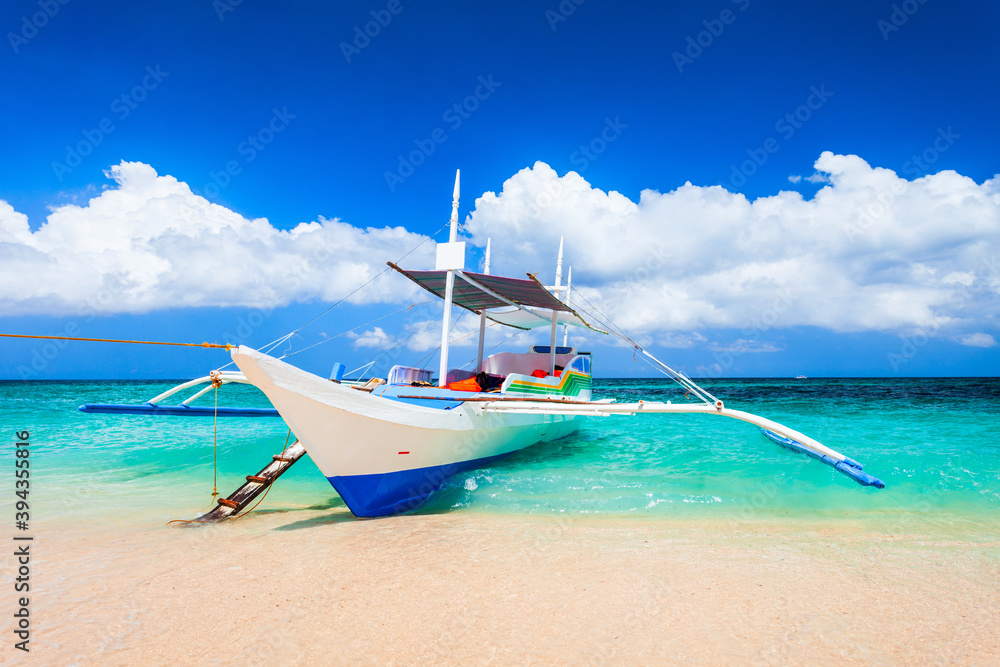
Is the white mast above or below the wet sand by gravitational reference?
above

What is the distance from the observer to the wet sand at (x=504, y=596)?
2.87 m

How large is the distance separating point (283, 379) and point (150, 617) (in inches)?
89.1

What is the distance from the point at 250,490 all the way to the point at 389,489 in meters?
1.91

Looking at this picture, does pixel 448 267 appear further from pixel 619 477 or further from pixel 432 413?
pixel 619 477

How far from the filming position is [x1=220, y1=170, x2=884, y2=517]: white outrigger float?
17.2ft

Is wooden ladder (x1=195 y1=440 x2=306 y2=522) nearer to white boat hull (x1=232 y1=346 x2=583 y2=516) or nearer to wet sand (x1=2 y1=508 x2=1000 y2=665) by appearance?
wet sand (x1=2 y1=508 x2=1000 y2=665)

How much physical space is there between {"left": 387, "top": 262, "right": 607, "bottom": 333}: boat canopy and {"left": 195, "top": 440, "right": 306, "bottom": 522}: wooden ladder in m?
3.43

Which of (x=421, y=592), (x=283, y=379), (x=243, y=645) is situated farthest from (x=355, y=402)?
(x=243, y=645)

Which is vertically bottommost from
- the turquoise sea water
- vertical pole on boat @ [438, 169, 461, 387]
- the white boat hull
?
the turquoise sea water

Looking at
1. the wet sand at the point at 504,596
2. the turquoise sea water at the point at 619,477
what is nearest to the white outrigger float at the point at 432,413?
the turquoise sea water at the point at 619,477

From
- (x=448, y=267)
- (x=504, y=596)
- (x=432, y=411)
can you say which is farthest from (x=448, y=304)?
(x=504, y=596)

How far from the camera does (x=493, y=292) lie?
363 inches

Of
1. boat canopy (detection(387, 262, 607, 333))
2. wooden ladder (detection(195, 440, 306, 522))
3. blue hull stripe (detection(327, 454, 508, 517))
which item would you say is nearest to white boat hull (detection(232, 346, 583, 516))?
blue hull stripe (detection(327, 454, 508, 517))

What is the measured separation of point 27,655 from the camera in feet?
8.93
